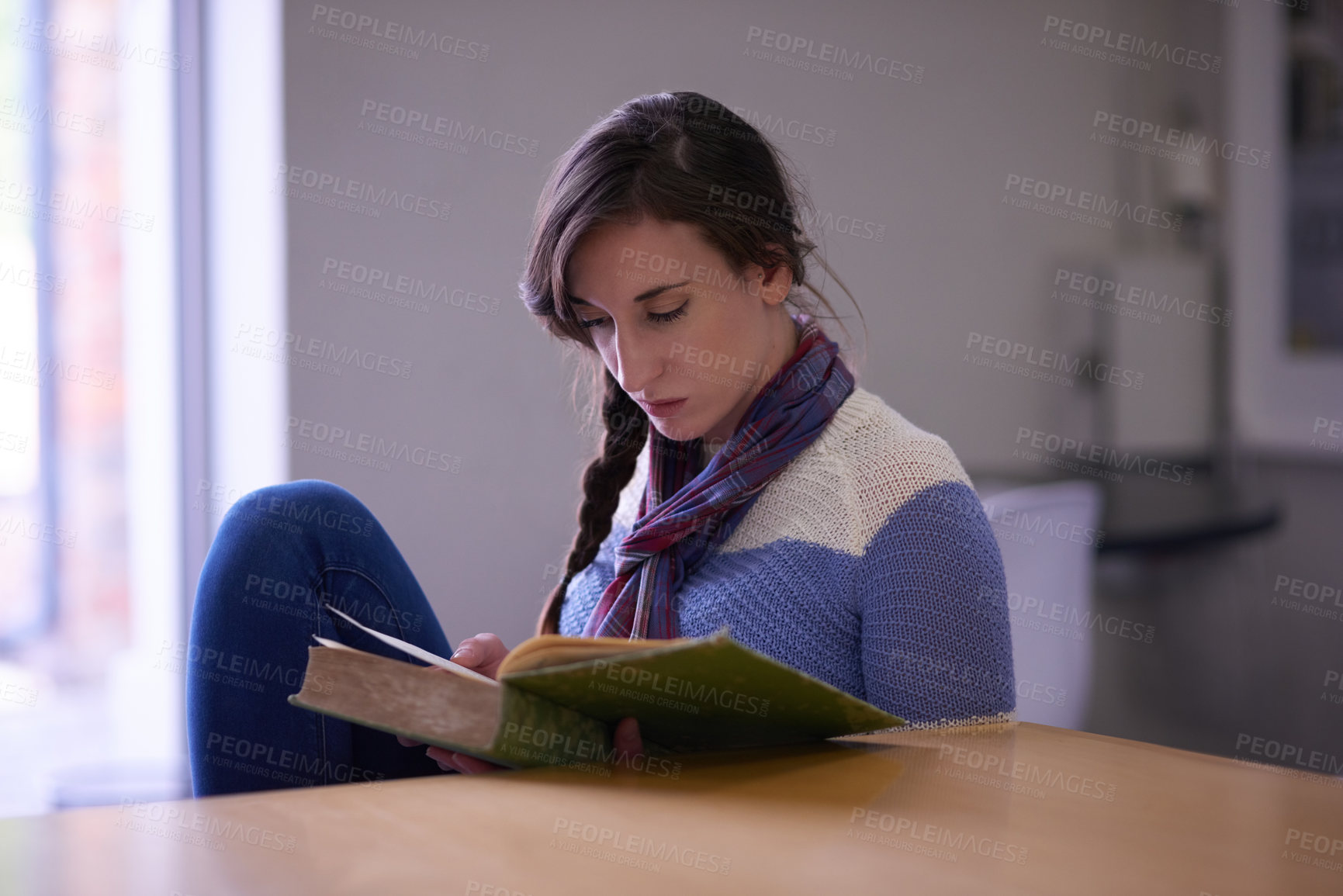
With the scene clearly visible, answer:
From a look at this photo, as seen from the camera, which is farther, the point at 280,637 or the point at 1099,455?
the point at 1099,455

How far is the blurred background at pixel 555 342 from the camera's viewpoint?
206 cm

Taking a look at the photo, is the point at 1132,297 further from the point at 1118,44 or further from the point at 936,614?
the point at 936,614

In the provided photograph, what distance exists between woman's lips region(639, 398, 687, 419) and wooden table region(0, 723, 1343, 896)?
50 cm

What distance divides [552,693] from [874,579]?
0.41m

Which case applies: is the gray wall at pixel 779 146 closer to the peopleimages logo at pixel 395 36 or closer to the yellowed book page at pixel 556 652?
the peopleimages logo at pixel 395 36

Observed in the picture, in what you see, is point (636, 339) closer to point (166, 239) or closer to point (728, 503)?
point (728, 503)

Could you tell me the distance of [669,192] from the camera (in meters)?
1.01

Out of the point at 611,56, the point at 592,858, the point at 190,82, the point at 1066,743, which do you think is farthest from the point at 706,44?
the point at 592,858

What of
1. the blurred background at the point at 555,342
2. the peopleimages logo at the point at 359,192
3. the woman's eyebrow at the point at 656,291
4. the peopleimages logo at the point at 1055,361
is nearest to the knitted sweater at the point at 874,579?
the woman's eyebrow at the point at 656,291

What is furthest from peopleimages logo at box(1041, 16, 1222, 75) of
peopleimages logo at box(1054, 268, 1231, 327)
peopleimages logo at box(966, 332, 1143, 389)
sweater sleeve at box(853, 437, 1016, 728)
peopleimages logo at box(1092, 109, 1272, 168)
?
sweater sleeve at box(853, 437, 1016, 728)

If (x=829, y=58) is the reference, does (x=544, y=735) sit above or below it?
below

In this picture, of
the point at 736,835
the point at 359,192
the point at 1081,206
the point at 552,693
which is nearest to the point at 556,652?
the point at 552,693

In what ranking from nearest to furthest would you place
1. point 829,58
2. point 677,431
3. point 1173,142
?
point 677,431, point 829,58, point 1173,142

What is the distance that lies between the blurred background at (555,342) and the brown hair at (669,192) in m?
0.75
